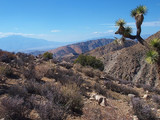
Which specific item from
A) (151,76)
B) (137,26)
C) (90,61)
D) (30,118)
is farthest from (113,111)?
(151,76)

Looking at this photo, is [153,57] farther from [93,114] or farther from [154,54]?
[93,114]

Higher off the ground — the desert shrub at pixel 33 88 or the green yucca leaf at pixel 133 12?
the green yucca leaf at pixel 133 12

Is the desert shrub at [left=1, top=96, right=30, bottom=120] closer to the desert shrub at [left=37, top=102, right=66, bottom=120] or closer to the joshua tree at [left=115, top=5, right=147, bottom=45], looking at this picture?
the desert shrub at [left=37, top=102, right=66, bottom=120]

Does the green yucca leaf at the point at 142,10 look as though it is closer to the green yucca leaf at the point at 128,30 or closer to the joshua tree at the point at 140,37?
the joshua tree at the point at 140,37

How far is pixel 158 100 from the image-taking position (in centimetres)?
732

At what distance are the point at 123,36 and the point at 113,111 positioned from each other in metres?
5.87

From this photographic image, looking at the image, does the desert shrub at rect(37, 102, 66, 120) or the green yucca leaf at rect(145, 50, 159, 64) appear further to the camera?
the green yucca leaf at rect(145, 50, 159, 64)

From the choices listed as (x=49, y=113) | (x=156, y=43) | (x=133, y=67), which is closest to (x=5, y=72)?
(x=49, y=113)

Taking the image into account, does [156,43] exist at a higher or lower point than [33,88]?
higher

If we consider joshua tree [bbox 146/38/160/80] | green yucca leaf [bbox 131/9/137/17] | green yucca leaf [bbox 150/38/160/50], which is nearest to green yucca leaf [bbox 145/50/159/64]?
joshua tree [bbox 146/38/160/80]

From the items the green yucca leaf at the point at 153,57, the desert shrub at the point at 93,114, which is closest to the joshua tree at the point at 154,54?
the green yucca leaf at the point at 153,57

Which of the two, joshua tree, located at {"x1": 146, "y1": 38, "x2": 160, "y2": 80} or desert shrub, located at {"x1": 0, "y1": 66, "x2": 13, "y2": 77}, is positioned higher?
joshua tree, located at {"x1": 146, "y1": 38, "x2": 160, "y2": 80}

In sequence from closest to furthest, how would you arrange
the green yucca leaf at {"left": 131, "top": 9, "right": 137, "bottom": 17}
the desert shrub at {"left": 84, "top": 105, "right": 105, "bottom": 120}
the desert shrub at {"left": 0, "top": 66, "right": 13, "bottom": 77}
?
the desert shrub at {"left": 84, "top": 105, "right": 105, "bottom": 120}, the desert shrub at {"left": 0, "top": 66, "right": 13, "bottom": 77}, the green yucca leaf at {"left": 131, "top": 9, "right": 137, "bottom": 17}

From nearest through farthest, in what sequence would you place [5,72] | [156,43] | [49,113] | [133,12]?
[49,113]
[5,72]
[156,43]
[133,12]
